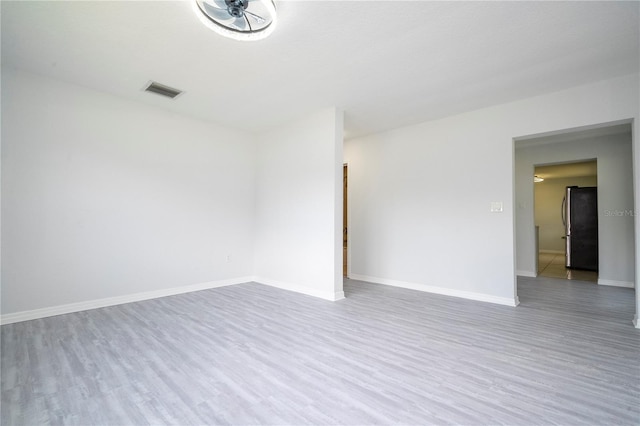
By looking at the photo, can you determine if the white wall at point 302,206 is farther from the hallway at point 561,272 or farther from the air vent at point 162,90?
the hallway at point 561,272

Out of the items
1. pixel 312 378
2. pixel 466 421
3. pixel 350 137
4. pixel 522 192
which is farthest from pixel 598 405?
pixel 522 192

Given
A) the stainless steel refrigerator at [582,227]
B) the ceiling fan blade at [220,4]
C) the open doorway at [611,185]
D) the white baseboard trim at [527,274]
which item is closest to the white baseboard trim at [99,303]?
the ceiling fan blade at [220,4]

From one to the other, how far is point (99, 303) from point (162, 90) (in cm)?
285

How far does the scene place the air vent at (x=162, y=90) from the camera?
3.47m

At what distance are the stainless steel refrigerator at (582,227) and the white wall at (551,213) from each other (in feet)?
10.3

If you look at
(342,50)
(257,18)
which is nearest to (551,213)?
(342,50)

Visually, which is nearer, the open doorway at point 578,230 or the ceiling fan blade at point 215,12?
the ceiling fan blade at point 215,12

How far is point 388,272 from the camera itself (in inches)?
195

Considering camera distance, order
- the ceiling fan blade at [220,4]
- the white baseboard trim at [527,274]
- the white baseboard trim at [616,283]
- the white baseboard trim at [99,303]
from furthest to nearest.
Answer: the white baseboard trim at [527,274] < the white baseboard trim at [616,283] < the white baseboard trim at [99,303] < the ceiling fan blade at [220,4]

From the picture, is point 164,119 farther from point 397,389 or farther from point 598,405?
point 598,405

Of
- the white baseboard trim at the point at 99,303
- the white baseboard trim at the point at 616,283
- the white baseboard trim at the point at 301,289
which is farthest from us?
the white baseboard trim at the point at 616,283

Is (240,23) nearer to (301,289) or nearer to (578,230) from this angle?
(301,289)

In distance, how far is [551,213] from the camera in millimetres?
9531

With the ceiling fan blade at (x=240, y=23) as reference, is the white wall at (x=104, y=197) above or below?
below
